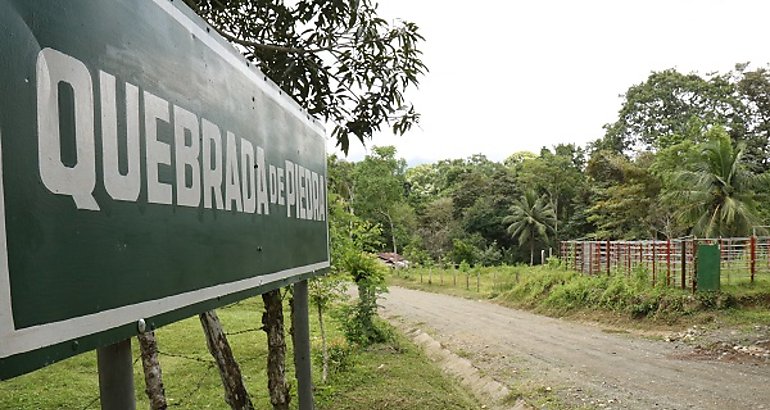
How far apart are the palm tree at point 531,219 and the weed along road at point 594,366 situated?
1510cm

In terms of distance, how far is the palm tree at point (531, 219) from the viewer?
29141 millimetres

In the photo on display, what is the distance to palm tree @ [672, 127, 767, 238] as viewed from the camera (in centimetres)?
1513

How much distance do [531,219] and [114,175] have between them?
2918 centimetres

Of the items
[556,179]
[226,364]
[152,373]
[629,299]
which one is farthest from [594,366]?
[556,179]

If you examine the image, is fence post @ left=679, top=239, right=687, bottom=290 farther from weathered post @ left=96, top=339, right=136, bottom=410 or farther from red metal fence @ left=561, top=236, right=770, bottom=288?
weathered post @ left=96, top=339, right=136, bottom=410

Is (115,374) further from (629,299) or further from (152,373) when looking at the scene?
(629,299)

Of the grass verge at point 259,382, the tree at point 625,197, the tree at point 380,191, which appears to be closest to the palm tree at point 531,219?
the tree at point 625,197

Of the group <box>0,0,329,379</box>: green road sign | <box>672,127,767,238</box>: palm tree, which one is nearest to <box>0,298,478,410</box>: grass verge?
<box>0,0,329,379</box>: green road sign

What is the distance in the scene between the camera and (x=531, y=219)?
29031 mm

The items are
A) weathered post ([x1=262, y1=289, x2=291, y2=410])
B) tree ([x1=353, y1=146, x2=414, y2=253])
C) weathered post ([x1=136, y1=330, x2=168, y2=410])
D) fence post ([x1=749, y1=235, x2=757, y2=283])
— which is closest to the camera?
weathered post ([x1=136, y1=330, x2=168, y2=410])

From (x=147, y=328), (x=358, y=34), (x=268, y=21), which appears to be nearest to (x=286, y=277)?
(x=147, y=328)

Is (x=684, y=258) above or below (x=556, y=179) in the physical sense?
below

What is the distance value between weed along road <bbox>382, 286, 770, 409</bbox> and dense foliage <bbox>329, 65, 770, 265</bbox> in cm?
581

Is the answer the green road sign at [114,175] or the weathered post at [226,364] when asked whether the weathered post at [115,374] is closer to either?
the green road sign at [114,175]
